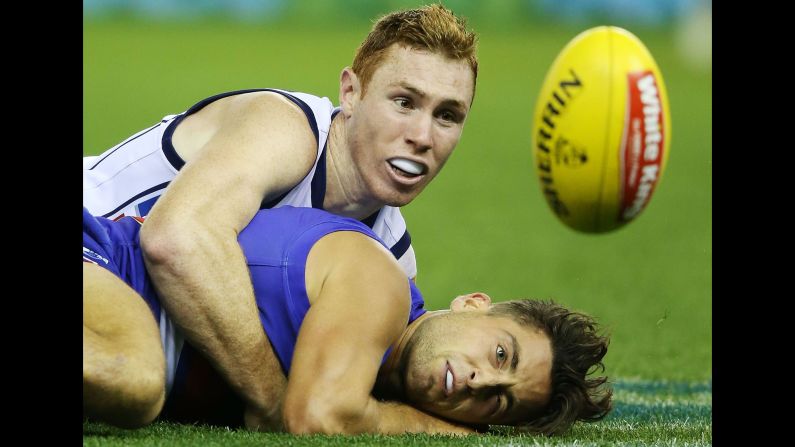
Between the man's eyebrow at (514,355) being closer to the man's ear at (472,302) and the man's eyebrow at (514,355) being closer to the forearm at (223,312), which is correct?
the man's ear at (472,302)

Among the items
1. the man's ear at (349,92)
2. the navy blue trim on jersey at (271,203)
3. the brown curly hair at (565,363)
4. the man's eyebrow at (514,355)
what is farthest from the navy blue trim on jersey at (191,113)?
the man's eyebrow at (514,355)

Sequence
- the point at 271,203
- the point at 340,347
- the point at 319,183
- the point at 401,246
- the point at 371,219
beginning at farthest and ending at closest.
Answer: the point at 401,246, the point at 371,219, the point at 319,183, the point at 271,203, the point at 340,347

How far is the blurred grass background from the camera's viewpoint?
9719 mm

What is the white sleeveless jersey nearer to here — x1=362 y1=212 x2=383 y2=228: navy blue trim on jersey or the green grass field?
x1=362 y1=212 x2=383 y2=228: navy blue trim on jersey

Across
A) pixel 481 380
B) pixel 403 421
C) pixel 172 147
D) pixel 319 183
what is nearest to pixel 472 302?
pixel 481 380

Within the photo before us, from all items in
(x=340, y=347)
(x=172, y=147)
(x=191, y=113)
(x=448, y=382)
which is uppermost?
(x=191, y=113)

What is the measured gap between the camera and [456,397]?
406 centimetres

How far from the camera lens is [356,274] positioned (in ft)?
12.7

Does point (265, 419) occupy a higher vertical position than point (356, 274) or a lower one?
lower

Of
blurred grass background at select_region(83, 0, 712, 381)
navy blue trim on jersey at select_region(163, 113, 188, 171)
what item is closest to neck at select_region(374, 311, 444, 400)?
navy blue trim on jersey at select_region(163, 113, 188, 171)

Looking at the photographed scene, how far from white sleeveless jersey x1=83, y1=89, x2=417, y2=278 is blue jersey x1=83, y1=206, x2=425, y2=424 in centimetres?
52

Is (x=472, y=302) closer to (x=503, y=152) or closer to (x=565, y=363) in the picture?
(x=565, y=363)

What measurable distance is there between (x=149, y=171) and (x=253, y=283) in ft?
3.60
